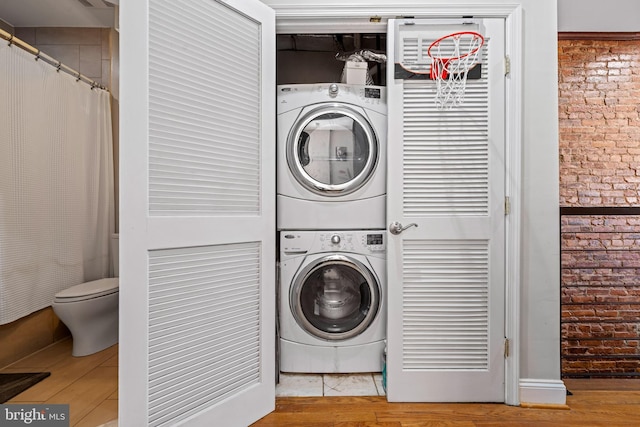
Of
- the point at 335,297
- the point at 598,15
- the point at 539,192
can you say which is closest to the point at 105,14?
the point at 335,297

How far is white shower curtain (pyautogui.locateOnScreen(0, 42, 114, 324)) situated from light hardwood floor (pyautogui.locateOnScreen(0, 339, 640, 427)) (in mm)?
644

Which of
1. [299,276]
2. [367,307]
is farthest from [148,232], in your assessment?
[367,307]

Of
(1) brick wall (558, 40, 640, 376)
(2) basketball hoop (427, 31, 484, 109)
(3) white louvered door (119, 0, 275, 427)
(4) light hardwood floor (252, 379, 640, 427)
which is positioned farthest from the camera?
(1) brick wall (558, 40, 640, 376)

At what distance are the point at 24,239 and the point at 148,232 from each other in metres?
1.49

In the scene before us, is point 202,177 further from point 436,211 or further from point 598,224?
point 598,224

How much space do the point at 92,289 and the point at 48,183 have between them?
77 centimetres

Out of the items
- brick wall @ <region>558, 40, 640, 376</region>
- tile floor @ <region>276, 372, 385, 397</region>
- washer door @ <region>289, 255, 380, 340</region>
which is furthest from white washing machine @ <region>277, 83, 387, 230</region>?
brick wall @ <region>558, 40, 640, 376</region>

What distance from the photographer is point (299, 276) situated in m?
2.18

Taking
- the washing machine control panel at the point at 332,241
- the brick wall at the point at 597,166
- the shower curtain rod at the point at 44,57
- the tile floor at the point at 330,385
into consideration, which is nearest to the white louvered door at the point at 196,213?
the tile floor at the point at 330,385

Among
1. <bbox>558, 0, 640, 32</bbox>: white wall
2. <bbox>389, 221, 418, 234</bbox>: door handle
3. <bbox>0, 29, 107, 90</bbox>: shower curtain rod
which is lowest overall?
<bbox>389, 221, 418, 234</bbox>: door handle

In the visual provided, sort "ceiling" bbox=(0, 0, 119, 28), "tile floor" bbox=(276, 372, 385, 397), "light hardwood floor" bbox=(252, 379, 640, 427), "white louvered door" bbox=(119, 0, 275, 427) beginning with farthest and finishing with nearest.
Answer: "ceiling" bbox=(0, 0, 119, 28)
"tile floor" bbox=(276, 372, 385, 397)
"light hardwood floor" bbox=(252, 379, 640, 427)
"white louvered door" bbox=(119, 0, 275, 427)

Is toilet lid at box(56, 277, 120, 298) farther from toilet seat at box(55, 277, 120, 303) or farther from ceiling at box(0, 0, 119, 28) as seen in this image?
ceiling at box(0, 0, 119, 28)

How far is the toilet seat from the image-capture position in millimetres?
2275

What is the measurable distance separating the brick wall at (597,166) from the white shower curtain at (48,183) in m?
4.10
